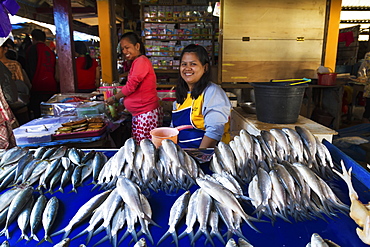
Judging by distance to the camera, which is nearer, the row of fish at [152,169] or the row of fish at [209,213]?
the row of fish at [209,213]

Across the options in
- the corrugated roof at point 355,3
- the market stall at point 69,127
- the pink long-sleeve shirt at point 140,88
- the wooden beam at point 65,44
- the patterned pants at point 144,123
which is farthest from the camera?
the corrugated roof at point 355,3

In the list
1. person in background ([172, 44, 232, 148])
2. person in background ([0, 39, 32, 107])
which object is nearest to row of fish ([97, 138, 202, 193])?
person in background ([172, 44, 232, 148])

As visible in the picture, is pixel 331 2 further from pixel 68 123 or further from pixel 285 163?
pixel 68 123

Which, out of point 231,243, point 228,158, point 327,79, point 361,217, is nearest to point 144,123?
point 228,158

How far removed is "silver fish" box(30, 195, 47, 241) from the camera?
1.39 metres

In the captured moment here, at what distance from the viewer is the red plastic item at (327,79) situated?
6.23 metres

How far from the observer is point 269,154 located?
2.00m

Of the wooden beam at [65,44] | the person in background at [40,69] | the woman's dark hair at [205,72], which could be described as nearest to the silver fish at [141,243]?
the woman's dark hair at [205,72]

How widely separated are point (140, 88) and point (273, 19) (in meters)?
4.00

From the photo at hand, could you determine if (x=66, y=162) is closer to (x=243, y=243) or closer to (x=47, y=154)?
(x=47, y=154)

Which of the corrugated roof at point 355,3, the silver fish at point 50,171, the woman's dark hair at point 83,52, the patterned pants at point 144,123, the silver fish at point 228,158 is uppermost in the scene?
the corrugated roof at point 355,3

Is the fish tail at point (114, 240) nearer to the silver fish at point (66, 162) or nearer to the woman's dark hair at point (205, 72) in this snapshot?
the silver fish at point (66, 162)

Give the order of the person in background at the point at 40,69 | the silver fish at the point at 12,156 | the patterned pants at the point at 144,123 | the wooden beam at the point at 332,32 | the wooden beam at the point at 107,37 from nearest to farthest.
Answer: the silver fish at the point at 12,156
the patterned pants at the point at 144,123
the person in background at the point at 40,69
the wooden beam at the point at 332,32
the wooden beam at the point at 107,37

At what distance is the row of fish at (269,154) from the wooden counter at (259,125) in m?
0.49
